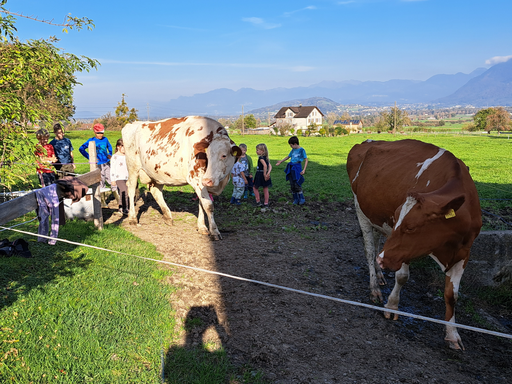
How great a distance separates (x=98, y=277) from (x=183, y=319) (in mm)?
1582

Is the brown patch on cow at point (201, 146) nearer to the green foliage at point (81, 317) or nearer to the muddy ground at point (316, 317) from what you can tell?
the muddy ground at point (316, 317)

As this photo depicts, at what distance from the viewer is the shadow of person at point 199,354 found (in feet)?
11.9

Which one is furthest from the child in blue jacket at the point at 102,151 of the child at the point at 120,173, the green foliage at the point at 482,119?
the green foliage at the point at 482,119

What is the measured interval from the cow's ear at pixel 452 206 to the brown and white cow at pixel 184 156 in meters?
4.95

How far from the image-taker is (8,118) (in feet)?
13.1

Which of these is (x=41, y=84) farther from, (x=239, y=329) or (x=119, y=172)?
(x=119, y=172)

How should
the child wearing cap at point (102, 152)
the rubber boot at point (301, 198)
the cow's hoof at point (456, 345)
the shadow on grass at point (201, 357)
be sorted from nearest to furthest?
the shadow on grass at point (201, 357) → the cow's hoof at point (456, 345) → the child wearing cap at point (102, 152) → the rubber boot at point (301, 198)

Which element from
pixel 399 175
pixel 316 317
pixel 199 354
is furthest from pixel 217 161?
pixel 199 354

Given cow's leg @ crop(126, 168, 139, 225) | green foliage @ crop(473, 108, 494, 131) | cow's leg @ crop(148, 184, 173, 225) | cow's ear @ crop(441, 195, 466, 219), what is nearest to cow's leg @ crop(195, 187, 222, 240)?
cow's leg @ crop(148, 184, 173, 225)

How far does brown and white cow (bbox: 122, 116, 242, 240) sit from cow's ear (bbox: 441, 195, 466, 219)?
4.95 metres

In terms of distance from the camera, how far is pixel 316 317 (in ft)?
16.3

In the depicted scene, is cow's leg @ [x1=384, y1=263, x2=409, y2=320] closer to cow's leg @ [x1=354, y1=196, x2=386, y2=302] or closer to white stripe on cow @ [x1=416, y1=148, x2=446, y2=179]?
cow's leg @ [x1=354, y1=196, x2=386, y2=302]

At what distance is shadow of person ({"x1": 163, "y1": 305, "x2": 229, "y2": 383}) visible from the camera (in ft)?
11.9

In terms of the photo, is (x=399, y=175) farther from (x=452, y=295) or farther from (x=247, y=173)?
(x=247, y=173)
